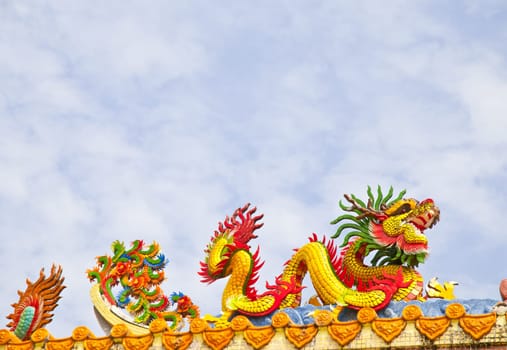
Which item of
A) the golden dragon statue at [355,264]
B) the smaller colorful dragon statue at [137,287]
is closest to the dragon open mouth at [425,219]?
the golden dragon statue at [355,264]

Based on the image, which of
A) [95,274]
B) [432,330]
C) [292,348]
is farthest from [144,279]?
[432,330]

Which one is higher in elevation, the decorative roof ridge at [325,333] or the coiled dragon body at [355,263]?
the coiled dragon body at [355,263]

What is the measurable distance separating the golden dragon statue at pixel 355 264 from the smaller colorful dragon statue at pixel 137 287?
1792 mm

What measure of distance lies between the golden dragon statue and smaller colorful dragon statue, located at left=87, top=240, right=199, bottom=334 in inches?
70.6

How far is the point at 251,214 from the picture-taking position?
25359 millimetres

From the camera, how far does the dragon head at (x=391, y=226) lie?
23.2 metres

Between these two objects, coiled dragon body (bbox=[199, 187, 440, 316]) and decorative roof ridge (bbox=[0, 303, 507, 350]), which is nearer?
decorative roof ridge (bbox=[0, 303, 507, 350])

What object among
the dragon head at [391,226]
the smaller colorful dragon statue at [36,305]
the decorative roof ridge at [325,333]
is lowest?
the decorative roof ridge at [325,333]

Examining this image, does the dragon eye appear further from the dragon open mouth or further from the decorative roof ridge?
the decorative roof ridge

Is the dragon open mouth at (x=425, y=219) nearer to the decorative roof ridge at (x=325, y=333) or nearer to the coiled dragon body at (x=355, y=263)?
the coiled dragon body at (x=355, y=263)

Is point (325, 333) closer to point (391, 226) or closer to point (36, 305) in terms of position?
point (391, 226)

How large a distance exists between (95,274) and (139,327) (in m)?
2.22

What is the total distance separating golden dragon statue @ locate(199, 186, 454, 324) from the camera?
22656mm

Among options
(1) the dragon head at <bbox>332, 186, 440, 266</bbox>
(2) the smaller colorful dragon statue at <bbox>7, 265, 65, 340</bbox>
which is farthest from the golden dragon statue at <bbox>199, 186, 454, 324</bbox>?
(2) the smaller colorful dragon statue at <bbox>7, 265, 65, 340</bbox>
